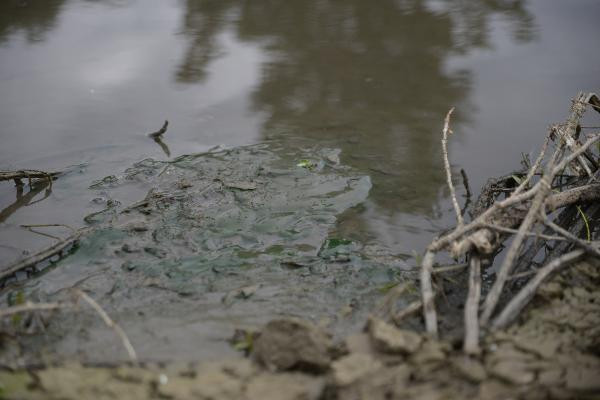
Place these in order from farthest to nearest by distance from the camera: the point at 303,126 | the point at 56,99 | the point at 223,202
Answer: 1. the point at 56,99
2. the point at 303,126
3. the point at 223,202

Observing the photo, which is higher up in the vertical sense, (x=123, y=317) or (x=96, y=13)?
(x=96, y=13)

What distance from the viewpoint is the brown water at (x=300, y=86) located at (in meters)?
3.78

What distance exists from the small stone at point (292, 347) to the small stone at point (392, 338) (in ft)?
0.61

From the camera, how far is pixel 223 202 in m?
3.42

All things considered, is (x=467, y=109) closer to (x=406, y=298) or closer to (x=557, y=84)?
(x=557, y=84)

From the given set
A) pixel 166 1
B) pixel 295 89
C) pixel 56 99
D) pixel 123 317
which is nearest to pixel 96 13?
pixel 166 1

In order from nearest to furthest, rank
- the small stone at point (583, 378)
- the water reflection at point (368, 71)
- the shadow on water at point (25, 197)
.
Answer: the small stone at point (583, 378), the shadow on water at point (25, 197), the water reflection at point (368, 71)

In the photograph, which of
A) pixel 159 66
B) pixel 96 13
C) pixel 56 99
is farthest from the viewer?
pixel 96 13

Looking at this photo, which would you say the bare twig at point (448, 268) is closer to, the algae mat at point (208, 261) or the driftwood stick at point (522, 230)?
the driftwood stick at point (522, 230)

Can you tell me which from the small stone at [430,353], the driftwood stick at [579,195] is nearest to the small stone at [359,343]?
the small stone at [430,353]

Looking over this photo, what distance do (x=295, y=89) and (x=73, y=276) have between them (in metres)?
2.73

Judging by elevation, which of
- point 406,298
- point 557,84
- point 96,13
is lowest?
point 406,298

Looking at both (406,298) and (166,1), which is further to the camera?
(166,1)

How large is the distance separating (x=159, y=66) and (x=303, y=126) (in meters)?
1.79
